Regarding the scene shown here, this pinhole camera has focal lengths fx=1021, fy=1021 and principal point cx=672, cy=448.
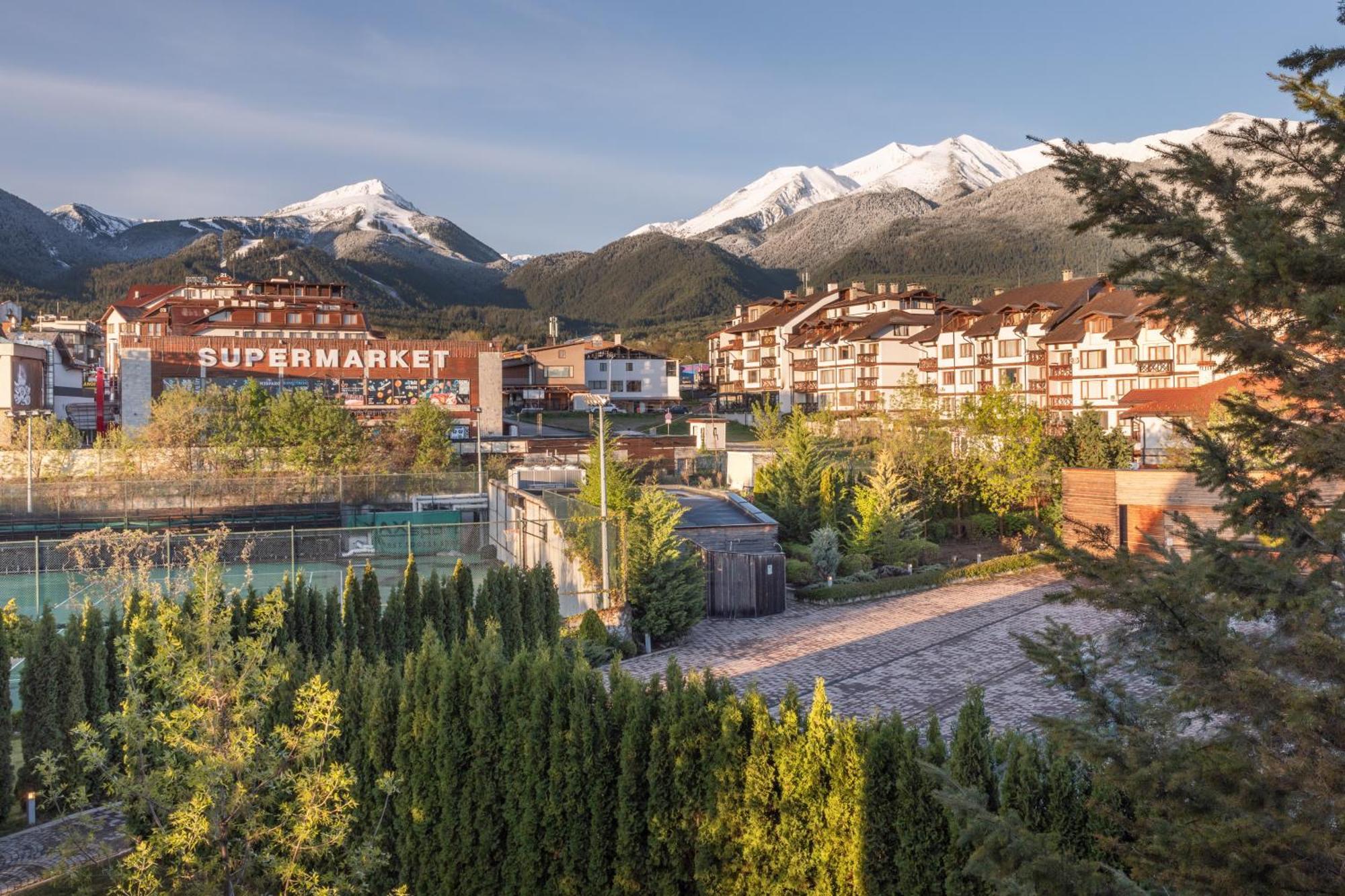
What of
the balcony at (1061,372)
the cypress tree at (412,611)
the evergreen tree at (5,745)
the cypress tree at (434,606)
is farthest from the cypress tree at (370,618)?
the balcony at (1061,372)

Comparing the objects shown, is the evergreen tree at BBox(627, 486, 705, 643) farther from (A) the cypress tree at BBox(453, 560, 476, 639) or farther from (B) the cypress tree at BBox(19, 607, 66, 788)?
(B) the cypress tree at BBox(19, 607, 66, 788)

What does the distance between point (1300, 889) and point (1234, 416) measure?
2.59 meters

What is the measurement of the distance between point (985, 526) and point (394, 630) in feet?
70.8

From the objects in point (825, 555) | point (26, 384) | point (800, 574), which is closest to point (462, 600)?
point (800, 574)

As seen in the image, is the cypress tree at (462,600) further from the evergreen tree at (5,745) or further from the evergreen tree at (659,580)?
the evergreen tree at (5,745)

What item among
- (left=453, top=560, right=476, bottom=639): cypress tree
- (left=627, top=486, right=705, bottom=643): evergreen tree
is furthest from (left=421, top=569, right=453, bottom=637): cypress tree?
(left=627, top=486, right=705, bottom=643): evergreen tree

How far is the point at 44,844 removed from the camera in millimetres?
10727

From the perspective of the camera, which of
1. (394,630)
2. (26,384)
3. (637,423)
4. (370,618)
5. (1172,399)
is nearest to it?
(370,618)

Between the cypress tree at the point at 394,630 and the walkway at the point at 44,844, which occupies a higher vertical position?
the cypress tree at the point at 394,630

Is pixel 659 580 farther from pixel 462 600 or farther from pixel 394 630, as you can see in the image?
pixel 394 630

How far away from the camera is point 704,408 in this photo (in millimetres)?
83000

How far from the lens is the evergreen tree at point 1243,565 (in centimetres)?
440

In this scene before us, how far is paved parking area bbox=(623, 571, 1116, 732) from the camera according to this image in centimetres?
1511

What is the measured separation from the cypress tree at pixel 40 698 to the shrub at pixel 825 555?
17.3 meters
